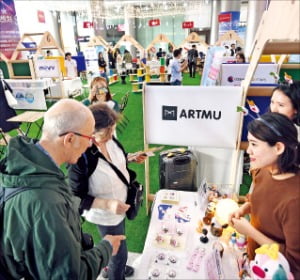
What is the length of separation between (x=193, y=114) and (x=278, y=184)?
4.15ft

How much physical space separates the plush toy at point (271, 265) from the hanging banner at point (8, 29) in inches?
395

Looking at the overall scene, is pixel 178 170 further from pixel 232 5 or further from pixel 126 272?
pixel 232 5

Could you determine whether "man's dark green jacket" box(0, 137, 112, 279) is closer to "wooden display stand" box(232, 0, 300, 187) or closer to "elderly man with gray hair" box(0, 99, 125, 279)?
"elderly man with gray hair" box(0, 99, 125, 279)

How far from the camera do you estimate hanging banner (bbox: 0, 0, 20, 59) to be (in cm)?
865

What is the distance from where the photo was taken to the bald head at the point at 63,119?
3.72 ft

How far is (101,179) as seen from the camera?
1.61 meters

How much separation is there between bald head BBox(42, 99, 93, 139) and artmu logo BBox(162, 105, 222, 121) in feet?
4.16

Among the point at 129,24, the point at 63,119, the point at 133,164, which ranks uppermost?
the point at 129,24

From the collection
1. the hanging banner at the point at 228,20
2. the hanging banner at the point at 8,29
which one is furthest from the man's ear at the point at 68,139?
the hanging banner at the point at 228,20

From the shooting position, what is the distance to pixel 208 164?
3.12 meters

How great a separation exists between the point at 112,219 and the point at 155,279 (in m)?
0.51

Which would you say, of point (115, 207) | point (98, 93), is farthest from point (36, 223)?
point (98, 93)

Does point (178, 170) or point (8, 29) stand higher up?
point (8, 29)

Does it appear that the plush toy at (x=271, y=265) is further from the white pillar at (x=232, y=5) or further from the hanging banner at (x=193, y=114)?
the white pillar at (x=232, y=5)
